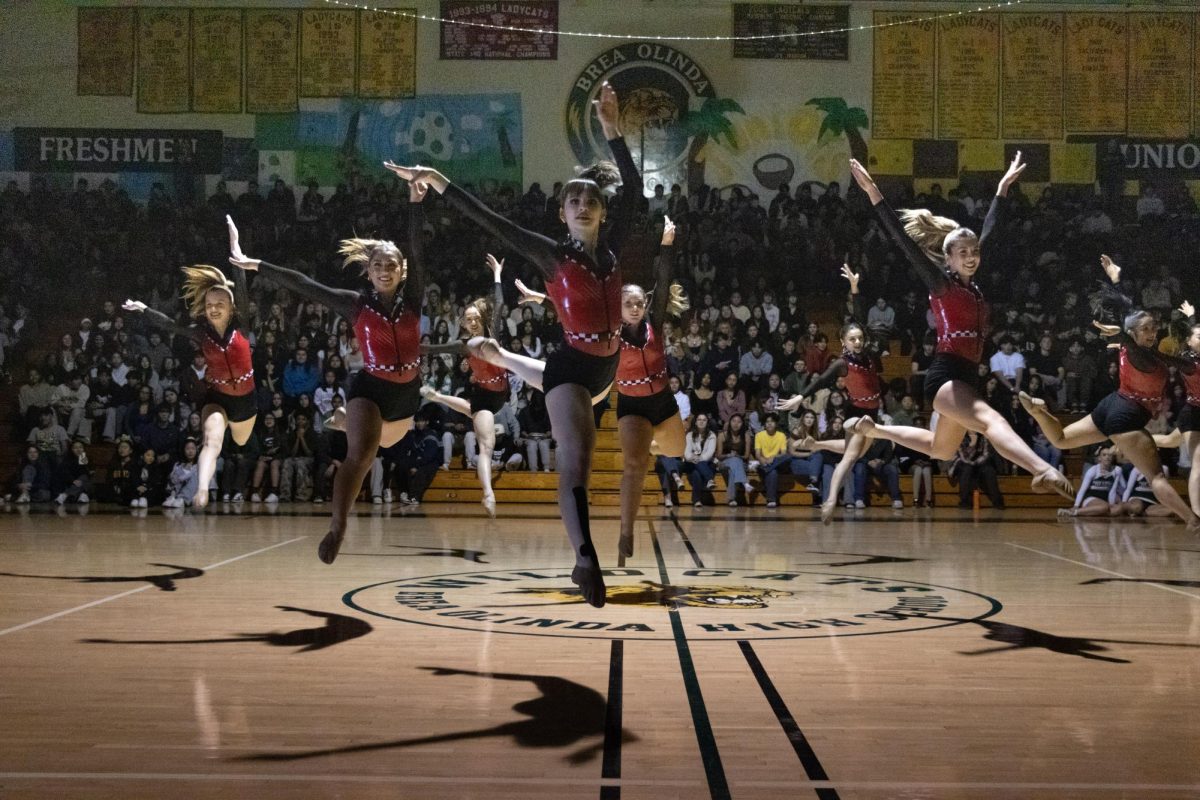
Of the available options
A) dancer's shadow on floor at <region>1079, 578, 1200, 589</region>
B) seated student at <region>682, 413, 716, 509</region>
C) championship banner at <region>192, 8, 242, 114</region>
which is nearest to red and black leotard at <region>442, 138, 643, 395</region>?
dancer's shadow on floor at <region>1079, 578, 1200, 589</region>

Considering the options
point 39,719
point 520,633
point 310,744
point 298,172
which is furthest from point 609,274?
point 298,172

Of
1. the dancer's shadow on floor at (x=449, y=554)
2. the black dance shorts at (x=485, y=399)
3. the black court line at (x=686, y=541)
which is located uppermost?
the black dance shorts at (x=485, y=399)

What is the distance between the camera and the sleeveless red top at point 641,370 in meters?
6.70

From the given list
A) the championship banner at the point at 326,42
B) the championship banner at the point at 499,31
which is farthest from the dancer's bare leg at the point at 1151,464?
the championship banner at the point at 326,42

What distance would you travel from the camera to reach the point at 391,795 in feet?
9.98

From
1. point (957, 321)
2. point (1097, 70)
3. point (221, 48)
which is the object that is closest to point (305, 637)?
point (957, 321)

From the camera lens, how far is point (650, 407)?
672 centimetres

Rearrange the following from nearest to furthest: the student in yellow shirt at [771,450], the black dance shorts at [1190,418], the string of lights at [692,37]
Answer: the black dance shorts at [1190,418]
the student in yellow shirt at [771,450]
the string of lights at [692,37]

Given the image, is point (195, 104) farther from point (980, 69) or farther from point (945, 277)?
point (945, 277)

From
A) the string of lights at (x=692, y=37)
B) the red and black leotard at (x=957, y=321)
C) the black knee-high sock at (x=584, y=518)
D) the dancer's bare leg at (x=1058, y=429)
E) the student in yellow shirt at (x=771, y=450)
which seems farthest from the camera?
the string of lights at (x=692, y=37)

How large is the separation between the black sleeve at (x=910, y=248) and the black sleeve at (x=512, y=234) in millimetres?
2024

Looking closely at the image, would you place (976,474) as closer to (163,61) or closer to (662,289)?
(662,289)

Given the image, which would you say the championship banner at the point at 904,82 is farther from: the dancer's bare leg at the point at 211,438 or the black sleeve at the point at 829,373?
the dancer's bare leg at the point at 211,438

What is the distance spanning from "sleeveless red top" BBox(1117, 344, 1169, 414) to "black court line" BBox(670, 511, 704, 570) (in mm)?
3134
